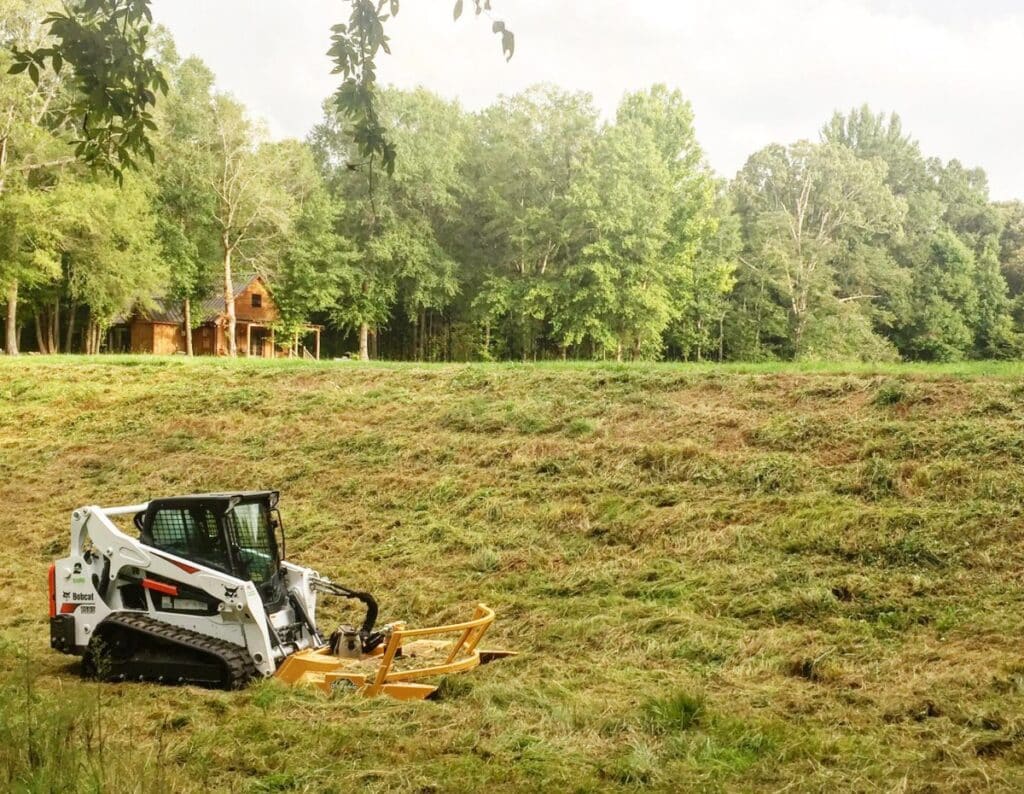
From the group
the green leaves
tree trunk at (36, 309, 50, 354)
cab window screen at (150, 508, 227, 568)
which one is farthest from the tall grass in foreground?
tree trunk at (36, 309, 50, 354)

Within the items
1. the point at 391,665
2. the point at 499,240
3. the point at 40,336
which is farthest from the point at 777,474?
the point at 40,336

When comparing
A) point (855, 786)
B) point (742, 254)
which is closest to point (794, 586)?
point (855, 786)

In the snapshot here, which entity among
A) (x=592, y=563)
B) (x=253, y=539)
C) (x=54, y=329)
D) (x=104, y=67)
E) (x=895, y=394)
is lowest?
(x=592, y=563)

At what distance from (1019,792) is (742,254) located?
155ft

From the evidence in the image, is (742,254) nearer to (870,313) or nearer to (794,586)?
(870,313)

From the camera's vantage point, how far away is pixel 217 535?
8164 millimetres

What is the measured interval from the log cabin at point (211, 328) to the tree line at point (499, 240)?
74.7 inches

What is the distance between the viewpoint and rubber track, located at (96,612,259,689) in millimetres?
7516

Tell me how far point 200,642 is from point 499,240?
138 feet

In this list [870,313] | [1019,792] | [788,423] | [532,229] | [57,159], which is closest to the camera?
[1019,792]

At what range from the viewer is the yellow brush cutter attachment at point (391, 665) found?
7.30 metres

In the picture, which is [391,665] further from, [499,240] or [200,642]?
[499,240]

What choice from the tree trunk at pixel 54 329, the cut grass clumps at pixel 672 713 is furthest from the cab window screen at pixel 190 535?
the tree trunk at pixel 54 329

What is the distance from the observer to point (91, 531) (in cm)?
820
